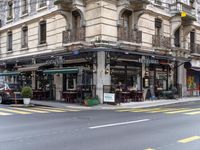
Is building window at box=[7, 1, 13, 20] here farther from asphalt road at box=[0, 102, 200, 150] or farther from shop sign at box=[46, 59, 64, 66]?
asphalt road at box=[0, 102, 200, 150]

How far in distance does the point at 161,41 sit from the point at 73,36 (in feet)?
27.1

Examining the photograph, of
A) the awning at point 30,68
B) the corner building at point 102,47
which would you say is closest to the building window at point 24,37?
the corner building at point 102,47

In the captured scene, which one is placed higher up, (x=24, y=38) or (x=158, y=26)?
(x=158, y=26)

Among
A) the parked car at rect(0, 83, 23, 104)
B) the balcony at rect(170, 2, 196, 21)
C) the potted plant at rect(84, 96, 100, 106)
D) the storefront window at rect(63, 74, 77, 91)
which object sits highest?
the balcony at rect(170, 2, 196, 21)

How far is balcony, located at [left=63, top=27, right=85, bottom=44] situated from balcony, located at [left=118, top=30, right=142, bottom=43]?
2809 millimetres

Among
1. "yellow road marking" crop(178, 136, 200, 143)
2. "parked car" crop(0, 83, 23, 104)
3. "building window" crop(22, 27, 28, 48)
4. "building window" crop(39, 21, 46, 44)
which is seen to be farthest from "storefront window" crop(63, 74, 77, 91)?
"yellow road marking" crop(178, 136, 200, 143)

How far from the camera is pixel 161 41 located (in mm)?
29969

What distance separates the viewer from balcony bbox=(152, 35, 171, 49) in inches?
1148

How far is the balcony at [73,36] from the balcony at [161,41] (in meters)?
6.74

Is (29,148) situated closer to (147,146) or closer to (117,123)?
(147,146)

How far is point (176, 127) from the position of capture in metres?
12.0

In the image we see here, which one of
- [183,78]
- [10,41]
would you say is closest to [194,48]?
[183,78]

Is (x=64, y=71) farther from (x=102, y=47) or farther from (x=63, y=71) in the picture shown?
(x=102, y=47)

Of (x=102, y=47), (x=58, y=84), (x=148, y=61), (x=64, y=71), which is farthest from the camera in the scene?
(x=58, y=84)
